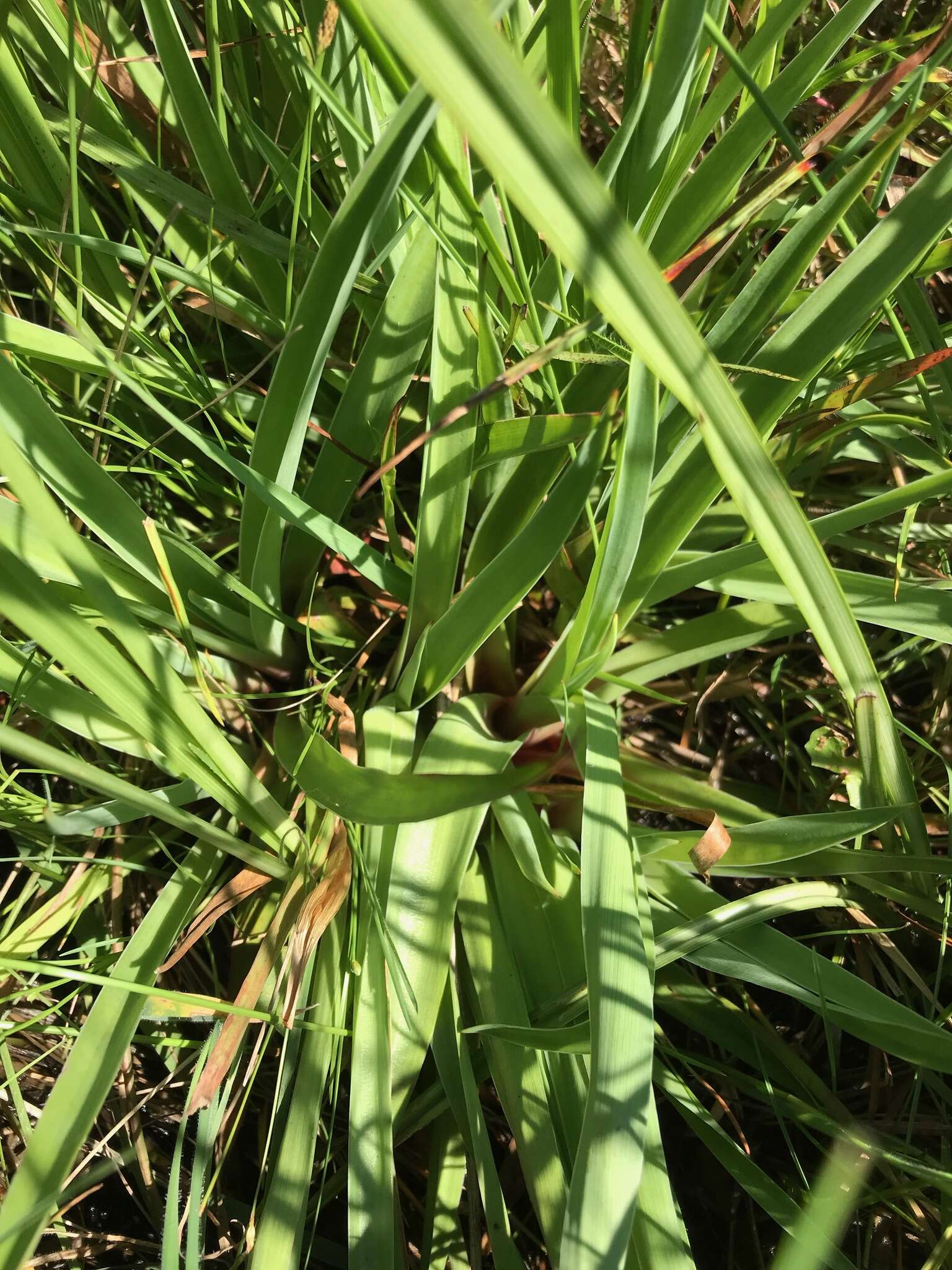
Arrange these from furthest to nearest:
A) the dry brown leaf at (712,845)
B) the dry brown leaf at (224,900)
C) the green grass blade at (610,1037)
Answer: the dry brown leaf at (224,900), the dry brown leaf at (712,845), the green grass blade at (610,1037)

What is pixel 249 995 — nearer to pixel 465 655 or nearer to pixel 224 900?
pixel 224 900

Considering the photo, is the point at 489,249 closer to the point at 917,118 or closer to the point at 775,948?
the point at 917,118

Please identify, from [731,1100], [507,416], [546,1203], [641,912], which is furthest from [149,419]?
[731,1100]

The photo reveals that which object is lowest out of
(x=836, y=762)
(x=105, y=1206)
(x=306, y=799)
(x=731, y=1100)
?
(x=105, y=1206)

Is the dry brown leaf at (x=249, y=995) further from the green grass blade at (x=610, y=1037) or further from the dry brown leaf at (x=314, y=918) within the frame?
the green grass blade at (x=610, y=1037)

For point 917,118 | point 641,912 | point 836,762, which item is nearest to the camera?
point 917,118

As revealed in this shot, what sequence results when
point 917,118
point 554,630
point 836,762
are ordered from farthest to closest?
point 554,630 → point 836,762 → point 917,118

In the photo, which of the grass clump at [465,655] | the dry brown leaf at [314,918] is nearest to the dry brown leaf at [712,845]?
the grass clump at [465,655]

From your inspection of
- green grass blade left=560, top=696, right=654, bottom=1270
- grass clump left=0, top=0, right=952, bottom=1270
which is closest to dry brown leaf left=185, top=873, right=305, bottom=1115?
grass clump left=0, top=0, right=952, bottom=1270

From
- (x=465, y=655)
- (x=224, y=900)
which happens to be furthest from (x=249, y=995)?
(x=465, y=655)

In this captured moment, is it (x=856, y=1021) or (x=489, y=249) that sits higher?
(x=489, y=249)

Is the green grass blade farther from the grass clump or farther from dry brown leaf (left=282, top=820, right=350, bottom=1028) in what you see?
dry brown leaf (left=282, top=820, right=350, bottom=1028)
